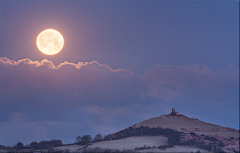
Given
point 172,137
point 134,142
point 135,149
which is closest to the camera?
point 135,149

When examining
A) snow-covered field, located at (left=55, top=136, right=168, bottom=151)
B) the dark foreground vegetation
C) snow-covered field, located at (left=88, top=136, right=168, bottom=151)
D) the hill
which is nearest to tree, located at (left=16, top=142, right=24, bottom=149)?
the dark foreground vegetation

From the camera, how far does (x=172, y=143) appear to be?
85938mm

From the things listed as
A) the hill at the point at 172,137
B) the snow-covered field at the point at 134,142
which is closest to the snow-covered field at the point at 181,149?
the hill at the point at 172,137

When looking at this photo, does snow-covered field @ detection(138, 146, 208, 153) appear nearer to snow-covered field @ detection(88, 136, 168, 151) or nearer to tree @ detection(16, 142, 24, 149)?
snow-covered field @ detection(88, 136, 168, 151)

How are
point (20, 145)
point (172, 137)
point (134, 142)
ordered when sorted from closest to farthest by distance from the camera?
point (172, 137) → point (134, 142) → point (20, 145)

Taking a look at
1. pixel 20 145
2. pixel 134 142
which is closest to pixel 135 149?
pixel 134 142

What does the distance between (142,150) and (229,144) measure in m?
23.7

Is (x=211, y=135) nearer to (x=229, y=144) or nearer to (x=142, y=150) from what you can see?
(x=229, y=144)

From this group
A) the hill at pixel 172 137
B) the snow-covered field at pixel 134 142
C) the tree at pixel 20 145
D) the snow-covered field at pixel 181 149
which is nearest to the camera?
the snow-covered field at pixel 181 149

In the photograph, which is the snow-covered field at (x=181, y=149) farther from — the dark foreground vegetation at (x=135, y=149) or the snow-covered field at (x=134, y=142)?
the snow-covered field at (x=134, y=142)

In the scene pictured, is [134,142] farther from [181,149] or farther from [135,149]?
[181,149]

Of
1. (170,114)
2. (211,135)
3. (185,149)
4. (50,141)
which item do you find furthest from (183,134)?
(50,141)

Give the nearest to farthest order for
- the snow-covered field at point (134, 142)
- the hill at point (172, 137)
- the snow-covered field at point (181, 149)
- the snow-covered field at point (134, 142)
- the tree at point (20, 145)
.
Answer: the snow-covered field at point (181, 149)
the hill at point (172, 137)
the snow-covered field at point (134, 142)
the snow-covered field at point (134, 142)
the tree at point (20, 145)

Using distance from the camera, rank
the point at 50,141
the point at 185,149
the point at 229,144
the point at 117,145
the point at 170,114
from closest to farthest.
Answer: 1. the point at 185,149
2. the point at 229,144
3. the point at 117,145
4. the point at 50,141
5. the point at 170,114
